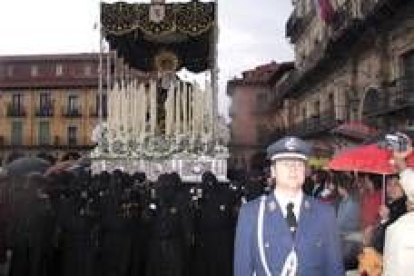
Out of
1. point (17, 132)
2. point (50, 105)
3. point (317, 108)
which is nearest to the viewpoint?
point (317, 108)

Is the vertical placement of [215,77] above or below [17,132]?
above

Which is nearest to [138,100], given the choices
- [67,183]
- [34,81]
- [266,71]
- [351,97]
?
[67,183]

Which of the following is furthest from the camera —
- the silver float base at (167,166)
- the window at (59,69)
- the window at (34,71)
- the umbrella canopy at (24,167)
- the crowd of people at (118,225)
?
the window at (34,71)

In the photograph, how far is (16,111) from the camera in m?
66.5

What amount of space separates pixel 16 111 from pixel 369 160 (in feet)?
203

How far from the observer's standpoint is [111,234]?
951 centimetres

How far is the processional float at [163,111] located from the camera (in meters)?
16.9

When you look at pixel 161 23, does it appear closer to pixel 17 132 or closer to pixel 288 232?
pixel 288 232

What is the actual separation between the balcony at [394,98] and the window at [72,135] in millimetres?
43294

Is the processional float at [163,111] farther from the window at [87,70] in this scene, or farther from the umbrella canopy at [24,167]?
the window at [87,70]

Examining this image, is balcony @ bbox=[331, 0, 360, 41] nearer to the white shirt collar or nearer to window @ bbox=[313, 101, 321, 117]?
window @ bbox=[313, 101, 321, 117]

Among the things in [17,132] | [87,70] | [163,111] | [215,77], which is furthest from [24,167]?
[17,132]

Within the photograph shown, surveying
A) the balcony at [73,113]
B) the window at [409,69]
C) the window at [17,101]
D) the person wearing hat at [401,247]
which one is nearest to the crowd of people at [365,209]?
the person wearing hat at [401,247]

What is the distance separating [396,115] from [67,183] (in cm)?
1249
